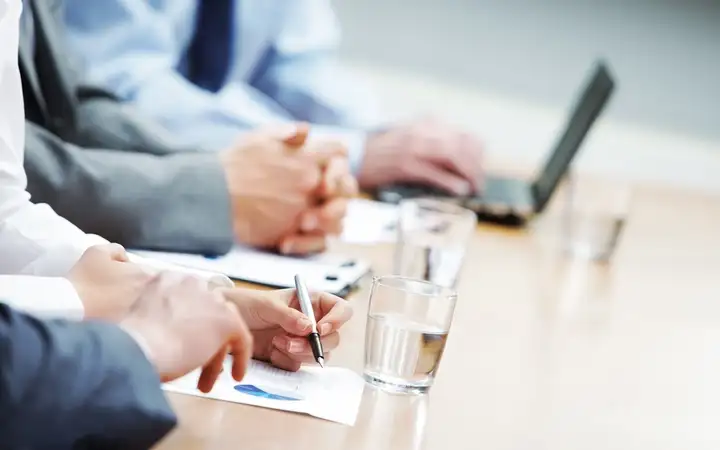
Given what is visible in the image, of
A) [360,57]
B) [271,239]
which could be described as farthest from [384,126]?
[360,57]

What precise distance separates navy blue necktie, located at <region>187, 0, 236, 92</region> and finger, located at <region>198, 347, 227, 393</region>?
134 centimetres

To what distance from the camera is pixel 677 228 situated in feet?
7.12

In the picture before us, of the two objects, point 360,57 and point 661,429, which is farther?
point 360,57

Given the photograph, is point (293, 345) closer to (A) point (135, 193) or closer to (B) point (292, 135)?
(A) point (135, 193)

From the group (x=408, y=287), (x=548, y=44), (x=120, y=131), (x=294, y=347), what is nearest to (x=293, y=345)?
(x=294, y=347)

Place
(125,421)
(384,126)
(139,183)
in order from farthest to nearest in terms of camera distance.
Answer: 1. (384,126)
2. (139,183)
3. (125,421)

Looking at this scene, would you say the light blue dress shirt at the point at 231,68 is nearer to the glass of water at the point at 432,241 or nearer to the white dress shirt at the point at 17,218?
the glass of water at the point at 432,241

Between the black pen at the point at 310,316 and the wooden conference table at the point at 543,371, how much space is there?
0.05m

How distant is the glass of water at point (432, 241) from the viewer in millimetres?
1315

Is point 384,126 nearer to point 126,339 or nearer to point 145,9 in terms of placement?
point 145,9

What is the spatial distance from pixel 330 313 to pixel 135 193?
0.39 meters

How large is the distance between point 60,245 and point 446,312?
12.2 inches

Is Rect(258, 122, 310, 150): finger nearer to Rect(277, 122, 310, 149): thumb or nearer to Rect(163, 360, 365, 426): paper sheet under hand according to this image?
Rect(277, 122, 310, 149): thumb

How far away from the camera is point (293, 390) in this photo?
82cm
